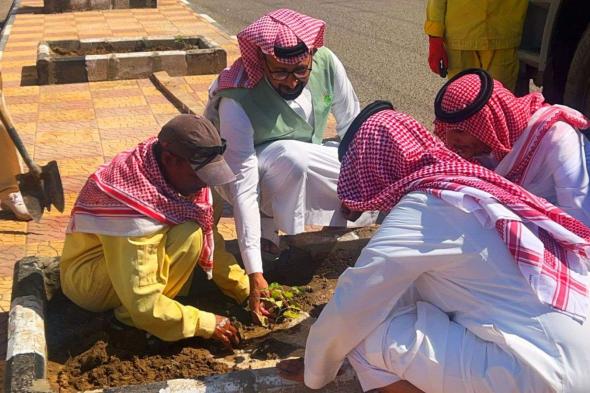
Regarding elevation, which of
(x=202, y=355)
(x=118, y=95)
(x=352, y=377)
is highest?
(x=352, y=377)

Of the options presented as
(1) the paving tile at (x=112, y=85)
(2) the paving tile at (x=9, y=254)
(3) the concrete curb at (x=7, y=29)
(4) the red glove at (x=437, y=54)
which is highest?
(4) the red glove at (x=437, y=54)

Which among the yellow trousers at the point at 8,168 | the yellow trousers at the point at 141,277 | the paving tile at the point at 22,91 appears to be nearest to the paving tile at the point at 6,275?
the yellow trousers at the point at 8,168

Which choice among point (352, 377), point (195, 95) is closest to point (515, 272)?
point (352, 377)

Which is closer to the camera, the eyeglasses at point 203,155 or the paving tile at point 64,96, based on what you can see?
the eyeglasses at point 203,155

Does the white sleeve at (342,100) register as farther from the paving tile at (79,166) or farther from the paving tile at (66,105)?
the paving tile at (66,105)

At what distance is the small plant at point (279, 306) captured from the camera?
11.0 feet

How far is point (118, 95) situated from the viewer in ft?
25.8

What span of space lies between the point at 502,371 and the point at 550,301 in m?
0.25

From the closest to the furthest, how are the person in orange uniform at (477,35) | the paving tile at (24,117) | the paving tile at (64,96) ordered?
the person in orange uniform at (477,35) < the paving tile at (24,117) < the paving tile at (64,96)

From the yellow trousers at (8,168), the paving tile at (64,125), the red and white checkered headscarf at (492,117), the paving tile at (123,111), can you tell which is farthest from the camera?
the paving tile at (123,111)

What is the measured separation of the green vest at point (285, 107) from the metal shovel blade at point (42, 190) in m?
1.26

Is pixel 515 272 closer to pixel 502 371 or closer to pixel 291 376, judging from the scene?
pixel 502 371

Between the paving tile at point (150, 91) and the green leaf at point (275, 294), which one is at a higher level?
the green leaf at point (275, 294)

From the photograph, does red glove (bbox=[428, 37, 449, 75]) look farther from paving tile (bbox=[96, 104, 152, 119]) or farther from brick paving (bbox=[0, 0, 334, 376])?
paving tile (bbox=[96, 104, 152, 119])
